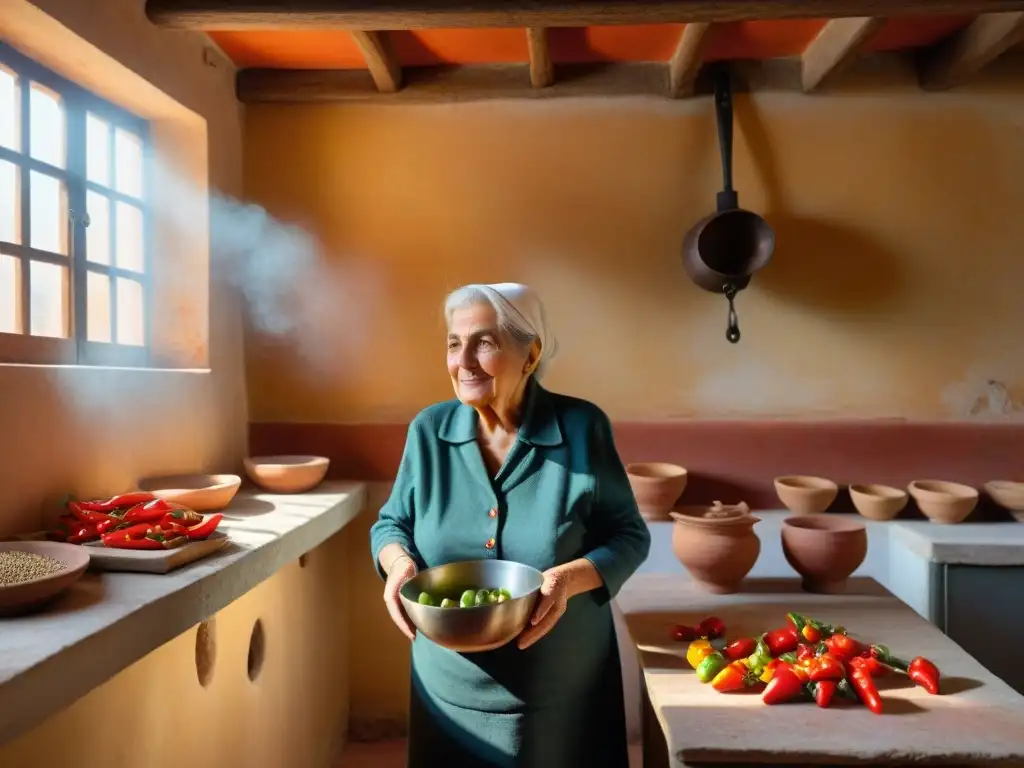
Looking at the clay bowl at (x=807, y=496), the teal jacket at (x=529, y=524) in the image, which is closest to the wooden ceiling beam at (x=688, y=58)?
the teal jacket at (x=529, y=524)

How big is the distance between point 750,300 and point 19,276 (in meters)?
2.41

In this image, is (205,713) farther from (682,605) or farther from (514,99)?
(514,99)

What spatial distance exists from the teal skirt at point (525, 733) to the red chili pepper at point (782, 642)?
0.35 m

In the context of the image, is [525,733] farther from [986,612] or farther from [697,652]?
[986,612]

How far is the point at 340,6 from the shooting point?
6.73 ft

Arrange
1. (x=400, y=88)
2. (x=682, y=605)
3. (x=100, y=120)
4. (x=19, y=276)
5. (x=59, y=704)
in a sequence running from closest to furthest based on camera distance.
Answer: (x=59, y=704) < (x=19, y=276) < (x=682, y=605) < (x=100, y=120) < (x=400, y=88)

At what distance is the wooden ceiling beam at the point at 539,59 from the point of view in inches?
93.3

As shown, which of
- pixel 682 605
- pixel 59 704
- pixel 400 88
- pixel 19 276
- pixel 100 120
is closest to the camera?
pixel 59 704

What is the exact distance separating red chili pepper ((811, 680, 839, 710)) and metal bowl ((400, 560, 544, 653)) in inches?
22.8

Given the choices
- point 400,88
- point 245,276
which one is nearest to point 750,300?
point 400,88

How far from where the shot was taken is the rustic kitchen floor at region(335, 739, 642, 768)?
2.68 m

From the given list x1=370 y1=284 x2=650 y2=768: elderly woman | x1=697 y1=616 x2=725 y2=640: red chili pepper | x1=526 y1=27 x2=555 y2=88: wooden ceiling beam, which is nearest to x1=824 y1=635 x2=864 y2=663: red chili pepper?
x1=697 y1=616 x2=725 y2=640: red chili pepper

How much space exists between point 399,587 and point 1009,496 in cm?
236

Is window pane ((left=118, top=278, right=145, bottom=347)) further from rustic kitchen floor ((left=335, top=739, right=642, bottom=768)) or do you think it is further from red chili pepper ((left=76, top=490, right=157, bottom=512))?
rustic kitchen floor ((left=335, top=739, right=642, bottom=768))
